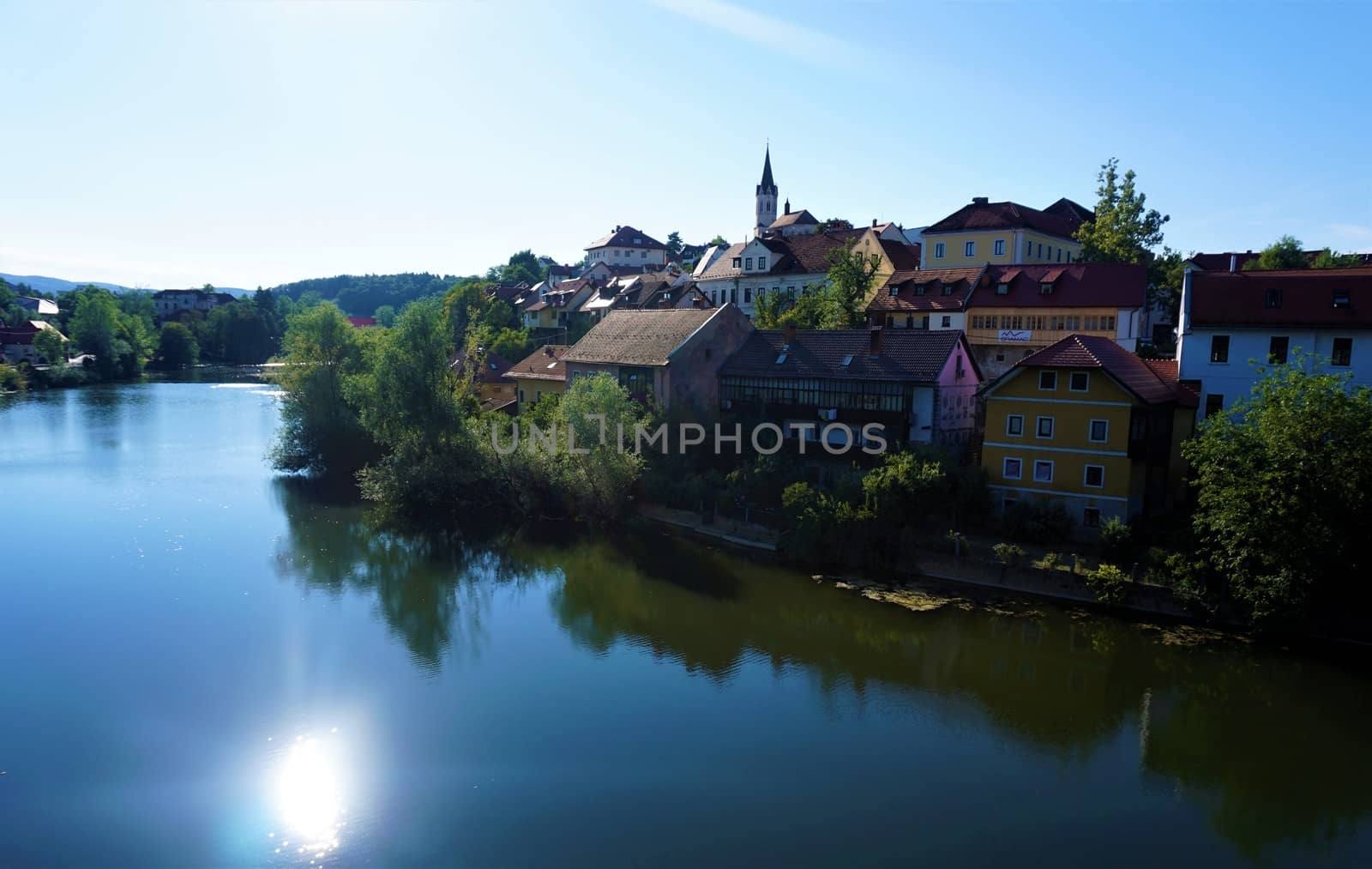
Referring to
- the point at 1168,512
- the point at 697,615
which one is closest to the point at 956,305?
the point at 1168,512

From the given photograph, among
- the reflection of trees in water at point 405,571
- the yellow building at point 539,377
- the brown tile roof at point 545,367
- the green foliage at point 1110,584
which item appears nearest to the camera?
the reflection of trees in water at point 405,571

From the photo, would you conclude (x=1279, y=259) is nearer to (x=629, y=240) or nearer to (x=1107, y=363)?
(x=1107, y=363)

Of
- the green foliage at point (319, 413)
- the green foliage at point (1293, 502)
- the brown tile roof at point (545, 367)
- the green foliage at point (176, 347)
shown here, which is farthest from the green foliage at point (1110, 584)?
the green foliage at point (176, 347)

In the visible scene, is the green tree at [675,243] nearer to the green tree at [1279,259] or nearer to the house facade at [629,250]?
the house facade at [629,250]

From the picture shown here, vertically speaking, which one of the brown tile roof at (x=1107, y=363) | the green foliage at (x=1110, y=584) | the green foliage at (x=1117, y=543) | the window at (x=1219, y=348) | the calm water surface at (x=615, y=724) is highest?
the window at (x=1219, y=348)

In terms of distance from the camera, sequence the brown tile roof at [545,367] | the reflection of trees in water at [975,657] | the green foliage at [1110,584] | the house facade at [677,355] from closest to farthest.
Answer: the reflection of trees in water at [975,657]
the green foliage at [1110,584]
the house facade at [677,355]
the brown tile roof at [545,367]

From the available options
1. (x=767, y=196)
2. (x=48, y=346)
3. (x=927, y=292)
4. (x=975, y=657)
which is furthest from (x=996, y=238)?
(x=48, y=346)

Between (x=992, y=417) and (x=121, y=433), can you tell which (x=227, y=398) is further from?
(x=992, y=417)

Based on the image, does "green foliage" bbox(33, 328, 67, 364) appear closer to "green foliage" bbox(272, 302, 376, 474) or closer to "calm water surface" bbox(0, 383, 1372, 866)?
"green foliage" bbox(272, 302, 376, 474)
